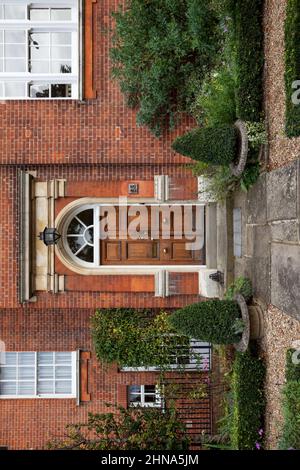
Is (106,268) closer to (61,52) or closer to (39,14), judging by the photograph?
(61,52)

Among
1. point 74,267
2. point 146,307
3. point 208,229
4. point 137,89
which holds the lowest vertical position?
point 146,307

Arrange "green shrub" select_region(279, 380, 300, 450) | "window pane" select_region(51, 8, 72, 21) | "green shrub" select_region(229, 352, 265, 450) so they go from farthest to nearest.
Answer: "window pane" select_region(51, 8, 72, 21)
"green shrub" select_region(229, 352, 265, 450)
"green shrub" select_region(279, 380, 300, 450)

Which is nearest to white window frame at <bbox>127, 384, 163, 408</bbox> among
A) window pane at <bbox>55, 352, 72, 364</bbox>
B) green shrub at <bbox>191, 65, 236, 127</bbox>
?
window pane at <bbox>55, 352, 72, 364</bbox>

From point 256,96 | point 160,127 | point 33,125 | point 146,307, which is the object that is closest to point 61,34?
point 33,125

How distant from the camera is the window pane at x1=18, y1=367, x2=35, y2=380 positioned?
1295cm

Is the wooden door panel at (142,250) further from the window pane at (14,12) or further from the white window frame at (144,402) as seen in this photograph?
the window pane at (14,12)

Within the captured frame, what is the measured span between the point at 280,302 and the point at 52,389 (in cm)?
650

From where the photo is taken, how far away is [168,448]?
34.1ft

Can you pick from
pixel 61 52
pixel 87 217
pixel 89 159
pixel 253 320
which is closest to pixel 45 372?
pixel 87 217

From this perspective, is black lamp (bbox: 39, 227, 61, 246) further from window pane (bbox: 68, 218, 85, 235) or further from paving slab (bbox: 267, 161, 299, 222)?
paving slab (bbox: 267, 161, 299, 222)

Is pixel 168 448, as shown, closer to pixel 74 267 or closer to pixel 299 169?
pixel 74 267

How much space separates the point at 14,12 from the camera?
11.4 meters

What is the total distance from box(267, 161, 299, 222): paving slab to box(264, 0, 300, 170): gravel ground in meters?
0.25

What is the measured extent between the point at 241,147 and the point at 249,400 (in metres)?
4.49
